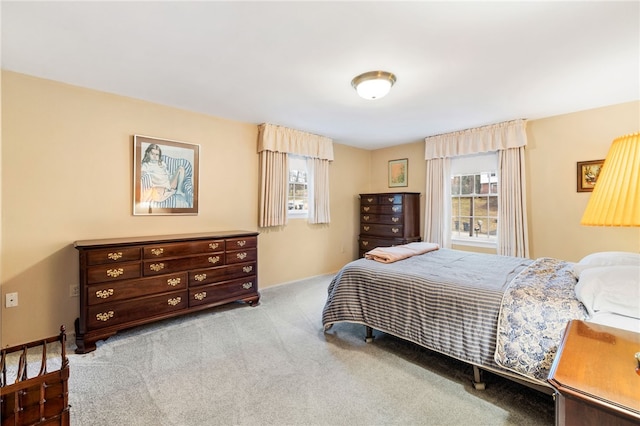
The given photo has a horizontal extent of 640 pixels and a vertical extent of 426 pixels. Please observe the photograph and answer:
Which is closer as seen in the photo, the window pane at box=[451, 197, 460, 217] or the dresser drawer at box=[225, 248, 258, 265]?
the dresser drawer at box=[225, 248, 258, 265]

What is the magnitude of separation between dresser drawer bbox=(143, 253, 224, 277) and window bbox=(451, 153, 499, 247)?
3.52 metres

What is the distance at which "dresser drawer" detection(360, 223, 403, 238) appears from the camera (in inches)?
173

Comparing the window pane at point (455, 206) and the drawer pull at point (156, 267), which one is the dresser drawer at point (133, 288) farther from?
the window pane at point (455, 206)

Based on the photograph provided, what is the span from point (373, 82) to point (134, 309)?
2967 mm

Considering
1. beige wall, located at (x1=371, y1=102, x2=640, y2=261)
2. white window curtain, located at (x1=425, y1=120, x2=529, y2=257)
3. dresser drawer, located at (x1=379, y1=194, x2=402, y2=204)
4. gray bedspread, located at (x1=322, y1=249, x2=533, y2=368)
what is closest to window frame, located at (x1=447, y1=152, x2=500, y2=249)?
white window curtain, located at (x1=425, y1=120, x2=529, y2=257)

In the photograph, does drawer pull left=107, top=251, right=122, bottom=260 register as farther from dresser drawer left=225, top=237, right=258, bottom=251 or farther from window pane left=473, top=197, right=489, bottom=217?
window pane left=473, top=197, right=489, bottom=217

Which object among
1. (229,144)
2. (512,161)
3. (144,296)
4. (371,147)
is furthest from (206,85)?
(512,161)

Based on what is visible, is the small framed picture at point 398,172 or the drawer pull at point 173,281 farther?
the small framed picture at point 398,172

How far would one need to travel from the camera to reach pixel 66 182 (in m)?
2.55

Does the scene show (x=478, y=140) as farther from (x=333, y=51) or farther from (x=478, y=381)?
(x=478, y=381)

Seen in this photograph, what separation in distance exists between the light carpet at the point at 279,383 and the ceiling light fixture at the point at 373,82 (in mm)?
2253

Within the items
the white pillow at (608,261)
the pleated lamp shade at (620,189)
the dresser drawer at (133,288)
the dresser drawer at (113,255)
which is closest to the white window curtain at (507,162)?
the white pillow at (608,261)

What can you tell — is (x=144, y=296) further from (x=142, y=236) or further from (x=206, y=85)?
(x=206, y=85)

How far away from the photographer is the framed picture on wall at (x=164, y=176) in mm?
2928
